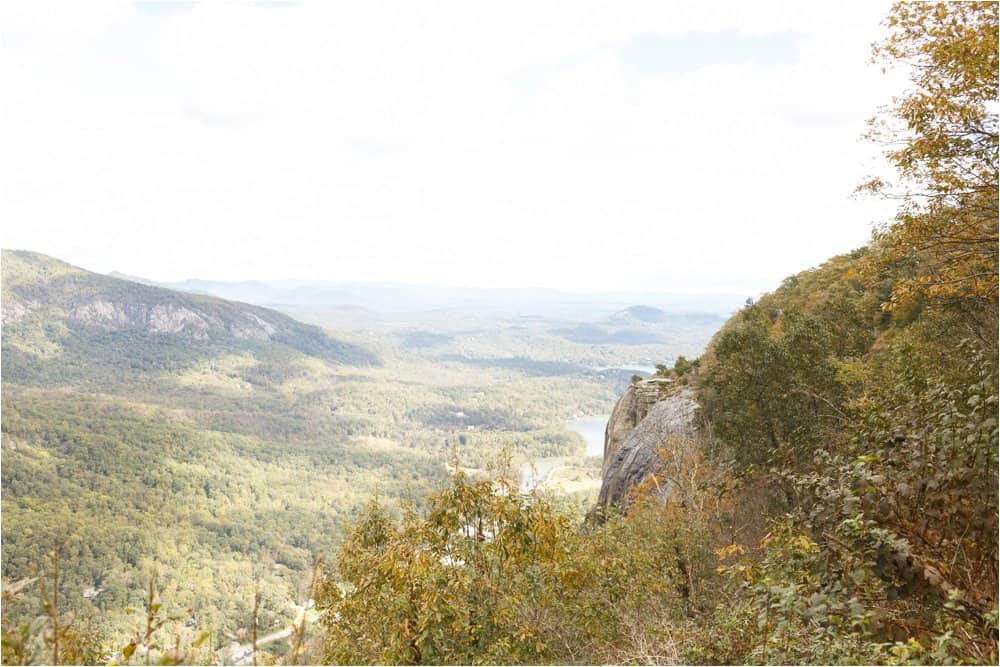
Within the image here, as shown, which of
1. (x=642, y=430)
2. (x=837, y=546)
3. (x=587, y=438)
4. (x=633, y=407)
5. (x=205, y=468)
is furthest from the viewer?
(x=587, y=438)

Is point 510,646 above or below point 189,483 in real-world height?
above

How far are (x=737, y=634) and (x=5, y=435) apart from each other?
140 m

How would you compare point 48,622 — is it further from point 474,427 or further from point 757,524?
point 474,427

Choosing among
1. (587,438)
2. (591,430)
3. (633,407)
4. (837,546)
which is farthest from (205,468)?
(837,546)

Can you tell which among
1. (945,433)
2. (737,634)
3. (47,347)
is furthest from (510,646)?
(47,347)

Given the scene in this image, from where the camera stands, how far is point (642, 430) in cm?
2097

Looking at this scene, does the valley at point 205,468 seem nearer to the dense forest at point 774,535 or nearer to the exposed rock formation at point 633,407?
the dense forest at point 774,535

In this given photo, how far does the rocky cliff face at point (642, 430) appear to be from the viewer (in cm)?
1830

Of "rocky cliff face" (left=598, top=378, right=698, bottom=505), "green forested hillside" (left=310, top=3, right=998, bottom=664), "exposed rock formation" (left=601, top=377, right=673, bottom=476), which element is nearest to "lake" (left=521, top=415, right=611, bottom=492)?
"exposed rock formation" (left=601, top=377, right=673, bottom=476)

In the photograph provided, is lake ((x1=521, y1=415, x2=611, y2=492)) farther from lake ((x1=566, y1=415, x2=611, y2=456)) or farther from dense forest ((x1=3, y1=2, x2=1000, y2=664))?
dense forest ((x1=3, y1=2, x2=1000, y2=664))

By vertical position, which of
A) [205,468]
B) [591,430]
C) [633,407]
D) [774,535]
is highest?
[774,535]

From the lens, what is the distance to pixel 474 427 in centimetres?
17562

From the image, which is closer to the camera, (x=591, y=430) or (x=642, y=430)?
(x=642, y=430)

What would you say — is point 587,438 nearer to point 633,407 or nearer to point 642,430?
point 633,407
